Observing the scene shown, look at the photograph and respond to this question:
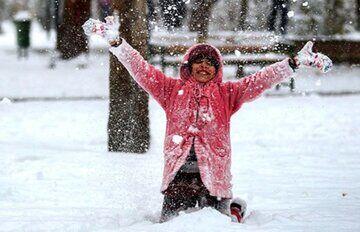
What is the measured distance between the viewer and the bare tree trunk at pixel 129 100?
703 centimetres

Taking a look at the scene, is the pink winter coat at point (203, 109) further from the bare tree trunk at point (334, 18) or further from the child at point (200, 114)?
the bare tree trunk at point (334, 18)

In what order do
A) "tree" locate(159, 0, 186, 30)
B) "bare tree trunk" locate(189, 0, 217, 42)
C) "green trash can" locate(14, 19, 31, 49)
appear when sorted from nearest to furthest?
"bare tree trunk" locate(189, 0, 217, 42), "green trash can" locate(14, 19, 31, 49), "tree" locate(159, 0, 186, 30)

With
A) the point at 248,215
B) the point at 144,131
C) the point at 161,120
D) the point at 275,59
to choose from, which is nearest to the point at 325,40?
the point at 275,59

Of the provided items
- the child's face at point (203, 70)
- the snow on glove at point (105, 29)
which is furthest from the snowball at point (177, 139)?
the snow on glove at point (105, 29)

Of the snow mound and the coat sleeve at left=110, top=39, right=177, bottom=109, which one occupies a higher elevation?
the coat sleeve at left=110, top=39, right=177, bottom=109

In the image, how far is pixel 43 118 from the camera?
31.8 feet

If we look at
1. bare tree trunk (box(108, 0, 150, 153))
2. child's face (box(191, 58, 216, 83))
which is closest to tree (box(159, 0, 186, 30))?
bare tree trunk (box(108, 0, 150, 153))

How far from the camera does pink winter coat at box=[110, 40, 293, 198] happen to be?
4270 mm

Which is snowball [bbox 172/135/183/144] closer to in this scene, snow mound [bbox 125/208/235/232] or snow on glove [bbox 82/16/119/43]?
snow mound [bbox 125/208/235/232]

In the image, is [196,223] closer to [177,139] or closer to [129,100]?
[177,139]

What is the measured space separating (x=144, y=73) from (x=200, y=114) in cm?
43

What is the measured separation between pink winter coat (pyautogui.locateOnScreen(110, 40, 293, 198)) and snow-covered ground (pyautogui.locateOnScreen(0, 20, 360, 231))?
32 cm

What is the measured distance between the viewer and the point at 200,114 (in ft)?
14.2

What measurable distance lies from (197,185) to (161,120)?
5.48m
